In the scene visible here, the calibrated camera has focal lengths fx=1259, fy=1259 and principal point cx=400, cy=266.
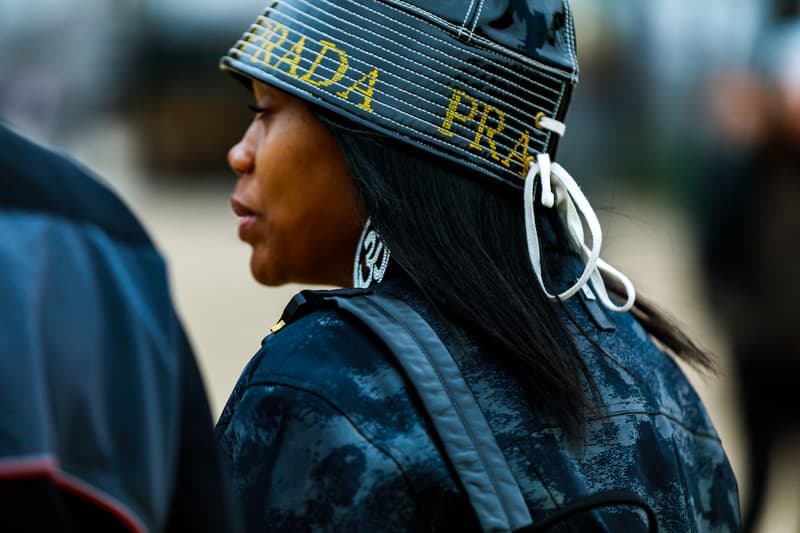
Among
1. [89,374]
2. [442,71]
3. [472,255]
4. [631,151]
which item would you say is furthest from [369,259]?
[631,151]

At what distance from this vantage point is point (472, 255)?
5.90 feet

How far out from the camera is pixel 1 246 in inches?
43.8

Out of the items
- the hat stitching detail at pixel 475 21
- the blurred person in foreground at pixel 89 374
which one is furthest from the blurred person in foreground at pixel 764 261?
the blurred person in foreground at pixel 89 374

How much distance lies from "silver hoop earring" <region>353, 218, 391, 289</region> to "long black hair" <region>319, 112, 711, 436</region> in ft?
0.14

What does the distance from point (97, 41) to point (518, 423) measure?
13578mm

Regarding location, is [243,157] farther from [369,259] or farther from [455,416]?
[455,416]

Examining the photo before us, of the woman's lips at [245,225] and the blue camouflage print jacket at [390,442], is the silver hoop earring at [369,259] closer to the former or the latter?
the blue camouflage print jacket at [390,442]

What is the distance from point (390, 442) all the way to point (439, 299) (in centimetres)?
24

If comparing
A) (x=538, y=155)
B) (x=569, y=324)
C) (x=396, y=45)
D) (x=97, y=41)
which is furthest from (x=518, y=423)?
(x=97, y=41)

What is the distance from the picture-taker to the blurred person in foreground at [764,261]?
4.56 metres

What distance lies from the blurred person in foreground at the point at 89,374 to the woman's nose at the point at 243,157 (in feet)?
2.65

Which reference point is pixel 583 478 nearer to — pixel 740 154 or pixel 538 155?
pixel 538 155

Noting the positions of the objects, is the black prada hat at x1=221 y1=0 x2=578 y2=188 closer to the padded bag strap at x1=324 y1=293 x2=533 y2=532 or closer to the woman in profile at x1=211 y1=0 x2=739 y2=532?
the woman in profile at x1=211 y1=0 x2=739 y2=532

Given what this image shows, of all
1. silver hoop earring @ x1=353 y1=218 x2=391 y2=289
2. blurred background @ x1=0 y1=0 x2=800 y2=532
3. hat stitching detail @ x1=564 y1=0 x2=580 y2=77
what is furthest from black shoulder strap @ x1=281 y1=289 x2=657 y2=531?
blurred background @ x1=0 y1=0 x2=800 y2=532
